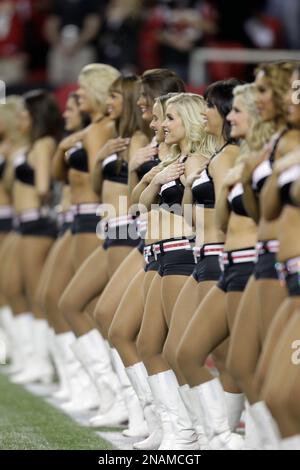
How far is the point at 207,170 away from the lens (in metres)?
7.05

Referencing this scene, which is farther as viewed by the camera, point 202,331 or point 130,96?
point 130,96

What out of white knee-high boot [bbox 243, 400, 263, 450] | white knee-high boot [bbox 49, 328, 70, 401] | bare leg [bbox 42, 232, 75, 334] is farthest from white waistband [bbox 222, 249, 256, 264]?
white knee-high boot [bbox 49, 328, 70, 401]

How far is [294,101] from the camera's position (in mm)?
5734

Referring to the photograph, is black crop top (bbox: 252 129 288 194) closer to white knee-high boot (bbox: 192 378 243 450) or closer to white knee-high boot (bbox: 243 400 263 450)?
white knee-high boot (bbox: 243 400 263 450)

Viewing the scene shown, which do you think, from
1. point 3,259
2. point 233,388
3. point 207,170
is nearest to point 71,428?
point 233,388

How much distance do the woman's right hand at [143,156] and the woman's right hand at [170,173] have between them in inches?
25.3

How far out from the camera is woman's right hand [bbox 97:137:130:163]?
863cm

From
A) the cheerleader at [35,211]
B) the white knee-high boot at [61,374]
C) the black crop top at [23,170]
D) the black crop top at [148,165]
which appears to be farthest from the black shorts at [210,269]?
the black crop top at [23,170]

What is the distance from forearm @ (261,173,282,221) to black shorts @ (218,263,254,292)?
80cm

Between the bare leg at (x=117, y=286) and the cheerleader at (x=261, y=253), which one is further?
the bare leg at (x=117, y=286)

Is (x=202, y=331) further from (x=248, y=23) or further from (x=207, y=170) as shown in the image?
(x=248, y=23)

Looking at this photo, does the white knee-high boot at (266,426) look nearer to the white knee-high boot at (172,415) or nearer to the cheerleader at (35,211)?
the white knee-high boot at (172,415)

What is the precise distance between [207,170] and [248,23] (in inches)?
352

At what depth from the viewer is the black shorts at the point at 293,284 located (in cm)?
556
